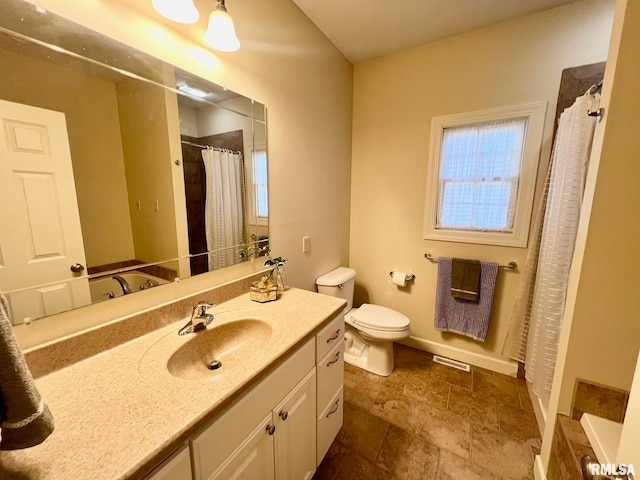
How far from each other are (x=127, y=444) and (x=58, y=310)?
52cm

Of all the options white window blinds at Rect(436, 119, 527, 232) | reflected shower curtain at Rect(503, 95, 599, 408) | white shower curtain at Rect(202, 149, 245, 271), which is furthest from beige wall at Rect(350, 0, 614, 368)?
white shower curtain at Rect(202, 149, 245, 271)

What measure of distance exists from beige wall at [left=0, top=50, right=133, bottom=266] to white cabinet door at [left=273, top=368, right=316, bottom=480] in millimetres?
822

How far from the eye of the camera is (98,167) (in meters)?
0.84

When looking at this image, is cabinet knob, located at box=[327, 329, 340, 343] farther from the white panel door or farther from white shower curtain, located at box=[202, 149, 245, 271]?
the white panel door

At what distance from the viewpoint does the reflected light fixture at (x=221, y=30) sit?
0.97 meters

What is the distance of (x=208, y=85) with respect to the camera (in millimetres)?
1136

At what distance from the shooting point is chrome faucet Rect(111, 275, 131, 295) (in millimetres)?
898

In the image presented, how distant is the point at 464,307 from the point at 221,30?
2305 millimetres

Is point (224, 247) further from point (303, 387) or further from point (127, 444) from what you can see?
point (127, 444)

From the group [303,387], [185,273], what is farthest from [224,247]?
[303,387]

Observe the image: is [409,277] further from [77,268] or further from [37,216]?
[37,216]

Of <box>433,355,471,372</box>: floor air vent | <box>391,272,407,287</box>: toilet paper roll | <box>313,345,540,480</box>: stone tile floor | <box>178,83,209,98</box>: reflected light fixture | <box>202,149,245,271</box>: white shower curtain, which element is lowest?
<box>313,345,540,480</box>: stone tile floor

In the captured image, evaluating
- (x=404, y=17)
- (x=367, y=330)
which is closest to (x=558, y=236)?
(x=367, y=330)

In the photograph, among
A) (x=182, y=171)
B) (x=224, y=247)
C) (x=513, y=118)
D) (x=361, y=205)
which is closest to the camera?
(x=182, y=171)
